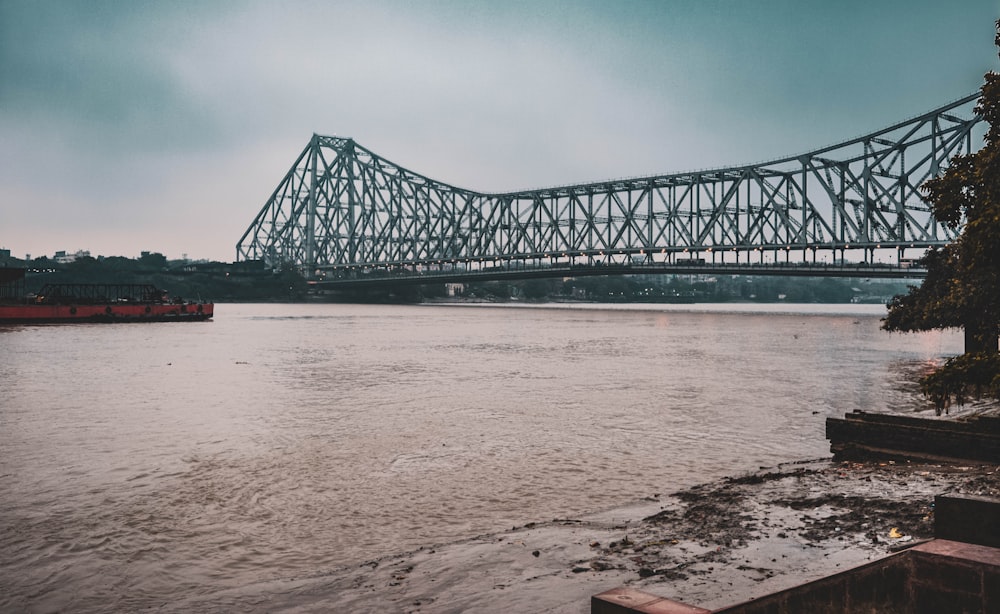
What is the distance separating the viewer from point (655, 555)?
870 cm

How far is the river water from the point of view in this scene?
31.2ft

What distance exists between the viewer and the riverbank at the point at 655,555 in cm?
768

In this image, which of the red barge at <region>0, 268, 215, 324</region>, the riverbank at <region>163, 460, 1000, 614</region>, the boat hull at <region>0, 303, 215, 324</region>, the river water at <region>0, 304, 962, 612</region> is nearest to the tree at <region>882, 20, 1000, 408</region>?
the riverbank at <region>163, 460, 1000, 614</region>

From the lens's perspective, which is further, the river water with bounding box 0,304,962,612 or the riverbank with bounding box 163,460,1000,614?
the river water with bounding box 0,304,962,612

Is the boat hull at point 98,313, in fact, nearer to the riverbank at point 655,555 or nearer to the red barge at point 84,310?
the red barge at point 84,310

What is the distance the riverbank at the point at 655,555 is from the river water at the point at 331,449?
650 mm

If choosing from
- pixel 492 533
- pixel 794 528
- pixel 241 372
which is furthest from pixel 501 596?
pixel 241 372

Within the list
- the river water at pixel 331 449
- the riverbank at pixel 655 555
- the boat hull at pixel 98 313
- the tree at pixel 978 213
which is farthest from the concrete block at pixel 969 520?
the boat hull at pixel 98 313

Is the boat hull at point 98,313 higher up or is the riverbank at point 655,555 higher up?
the boat hull at point 98,313

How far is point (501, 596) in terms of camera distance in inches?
307

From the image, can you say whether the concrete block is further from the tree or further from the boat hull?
the boat hull

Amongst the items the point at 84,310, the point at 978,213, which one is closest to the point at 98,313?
the point at 84,310

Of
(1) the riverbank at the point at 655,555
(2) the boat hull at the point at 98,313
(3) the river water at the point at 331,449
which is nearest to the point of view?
(1) the riverbank at the point at 655,555

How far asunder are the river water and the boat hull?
4302 centimetres
